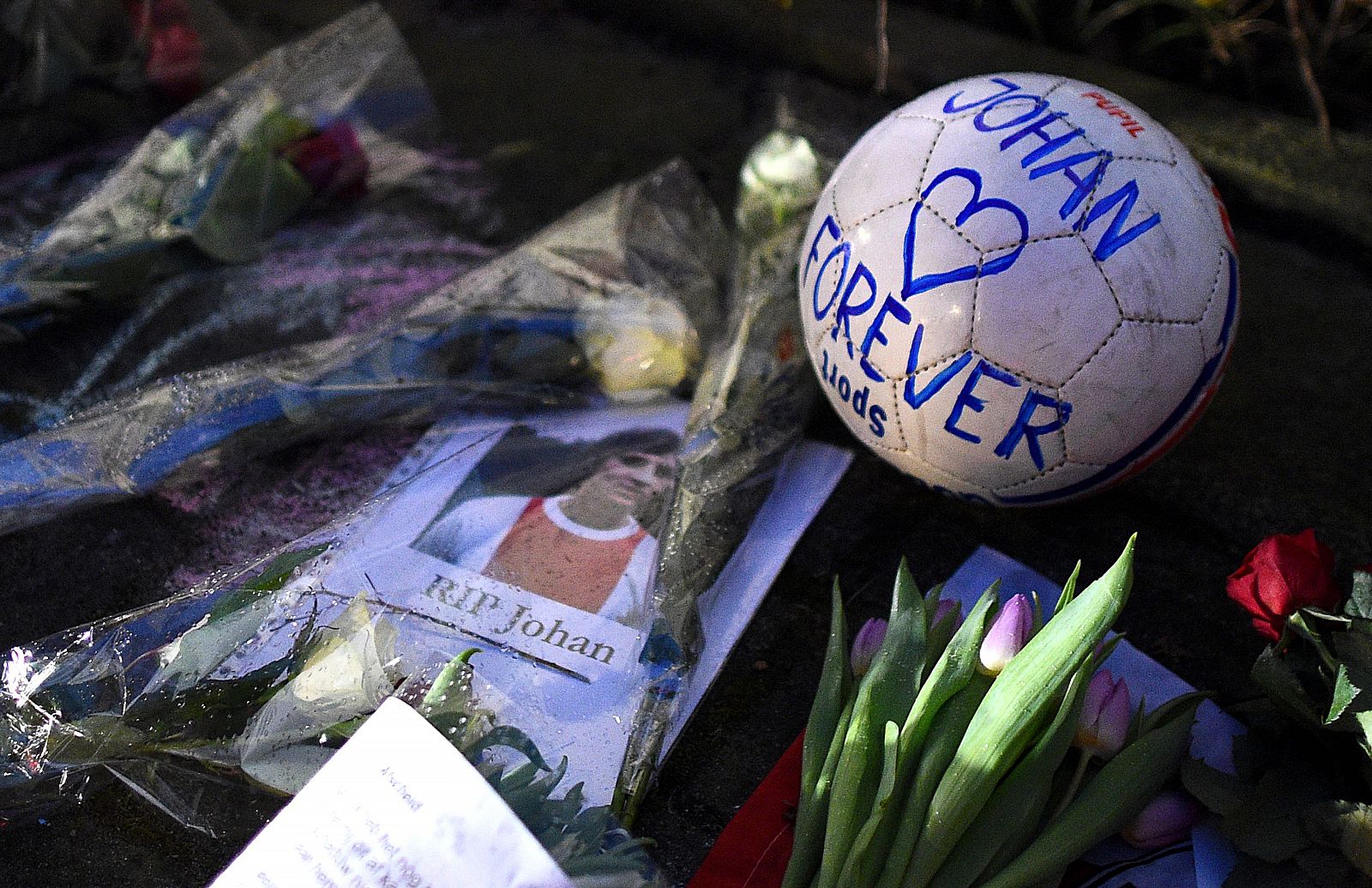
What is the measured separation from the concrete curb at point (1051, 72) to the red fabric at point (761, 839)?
2.21 m

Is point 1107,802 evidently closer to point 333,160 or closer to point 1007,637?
point 1007,637

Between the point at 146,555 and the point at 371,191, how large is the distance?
135 cm

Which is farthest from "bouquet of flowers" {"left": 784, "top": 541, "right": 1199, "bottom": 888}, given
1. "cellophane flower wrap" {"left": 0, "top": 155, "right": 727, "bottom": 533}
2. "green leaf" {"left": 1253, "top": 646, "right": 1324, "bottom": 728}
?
"cellophane flower wrap" {"left": 0, "top": 155, "right": 727, "bottom": 533}

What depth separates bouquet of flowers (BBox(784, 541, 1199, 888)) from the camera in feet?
4.70

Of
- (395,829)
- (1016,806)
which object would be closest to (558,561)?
(395,829)

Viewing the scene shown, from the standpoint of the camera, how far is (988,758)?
4.68 ft

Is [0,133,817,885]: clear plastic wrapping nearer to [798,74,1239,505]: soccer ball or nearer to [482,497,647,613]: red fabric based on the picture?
[482,497,647,613]: red fabric

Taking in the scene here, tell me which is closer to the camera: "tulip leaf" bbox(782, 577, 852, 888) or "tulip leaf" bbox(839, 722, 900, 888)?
"tulip leaf" bbox(839, 722, 900, 888)

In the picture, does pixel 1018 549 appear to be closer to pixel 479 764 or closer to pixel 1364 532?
pixel 1364 532

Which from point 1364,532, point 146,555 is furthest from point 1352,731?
point 146,555

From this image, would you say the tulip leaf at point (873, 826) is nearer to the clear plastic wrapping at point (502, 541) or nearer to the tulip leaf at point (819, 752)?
the tulip leaf at point (819, 752)

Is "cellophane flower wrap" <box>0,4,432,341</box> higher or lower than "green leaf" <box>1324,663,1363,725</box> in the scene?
higher

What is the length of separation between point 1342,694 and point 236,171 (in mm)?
2548

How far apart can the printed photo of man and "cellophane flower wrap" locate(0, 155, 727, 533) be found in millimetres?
194
